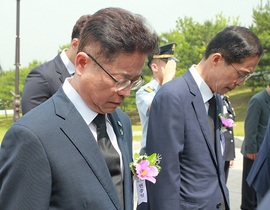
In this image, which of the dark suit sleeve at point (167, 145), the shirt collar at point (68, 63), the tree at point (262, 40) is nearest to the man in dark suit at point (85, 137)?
the dark suit sleeve at point (167, 145)

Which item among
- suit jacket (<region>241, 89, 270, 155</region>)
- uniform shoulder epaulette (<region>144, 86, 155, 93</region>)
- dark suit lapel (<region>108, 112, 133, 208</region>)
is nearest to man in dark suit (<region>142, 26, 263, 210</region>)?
dark suit lapel (<region>108, 112, 133, 208</region>)

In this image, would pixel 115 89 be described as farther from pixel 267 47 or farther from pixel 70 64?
pixel 267 47

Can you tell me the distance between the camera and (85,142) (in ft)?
5.45

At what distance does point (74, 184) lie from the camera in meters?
1.58

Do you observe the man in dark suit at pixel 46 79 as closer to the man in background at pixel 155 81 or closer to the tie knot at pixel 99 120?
the tie knot at pixel 99 120

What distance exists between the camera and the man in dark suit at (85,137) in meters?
1.53

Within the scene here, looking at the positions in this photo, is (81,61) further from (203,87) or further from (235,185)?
(235,185)

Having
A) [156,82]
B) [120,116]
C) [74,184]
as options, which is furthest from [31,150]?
[156,82]

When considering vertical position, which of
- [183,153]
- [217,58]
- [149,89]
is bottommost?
[149,89]

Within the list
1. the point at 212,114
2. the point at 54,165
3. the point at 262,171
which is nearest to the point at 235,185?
the point at 262,171

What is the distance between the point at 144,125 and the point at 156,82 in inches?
26.7

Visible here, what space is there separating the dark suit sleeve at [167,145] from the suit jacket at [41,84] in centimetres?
77

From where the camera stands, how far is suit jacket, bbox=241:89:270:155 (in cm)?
545

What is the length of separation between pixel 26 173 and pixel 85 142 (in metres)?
0.26
